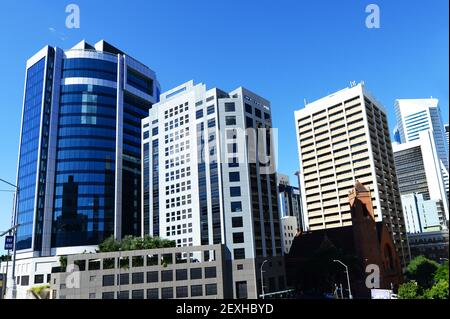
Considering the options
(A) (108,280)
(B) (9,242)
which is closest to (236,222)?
(A) (108,280)

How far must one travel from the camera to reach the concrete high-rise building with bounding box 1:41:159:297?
53.2 m

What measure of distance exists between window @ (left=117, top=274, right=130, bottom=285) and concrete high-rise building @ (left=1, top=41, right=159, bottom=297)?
20169mm

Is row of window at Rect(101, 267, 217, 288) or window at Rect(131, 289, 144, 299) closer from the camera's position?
window at Rect(131, 289, 144, 299)

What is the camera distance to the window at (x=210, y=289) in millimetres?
37453

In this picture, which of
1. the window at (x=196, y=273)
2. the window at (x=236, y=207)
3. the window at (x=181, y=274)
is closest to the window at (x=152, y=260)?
the window at (x=181, y=274)

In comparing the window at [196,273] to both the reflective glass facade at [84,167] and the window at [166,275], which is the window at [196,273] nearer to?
the window at [166,275]

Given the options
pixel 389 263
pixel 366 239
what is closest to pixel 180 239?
pixel 366 239

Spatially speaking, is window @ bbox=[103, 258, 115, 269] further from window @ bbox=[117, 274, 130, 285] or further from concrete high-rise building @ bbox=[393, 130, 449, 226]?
concrete high-rise building @ bbox=[393, 130, 449, 226]

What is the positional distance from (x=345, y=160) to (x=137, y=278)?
5006 centimetres

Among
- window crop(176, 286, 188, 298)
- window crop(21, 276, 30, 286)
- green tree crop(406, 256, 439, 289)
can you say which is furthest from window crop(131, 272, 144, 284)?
green tree crop(406, 256, 439, 289)

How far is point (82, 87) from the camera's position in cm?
5972

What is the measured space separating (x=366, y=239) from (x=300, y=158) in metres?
29.3

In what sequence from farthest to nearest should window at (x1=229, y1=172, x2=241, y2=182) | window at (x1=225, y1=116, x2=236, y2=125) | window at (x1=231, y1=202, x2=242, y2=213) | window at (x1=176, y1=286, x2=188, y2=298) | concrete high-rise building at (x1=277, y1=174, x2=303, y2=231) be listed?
concrete high-rise building at (x1=277, y1=174, x2=303, y2=231)
window at (x1=225, y1=116, x2=236, y2=125)
window at (x1=229, y1=172, x2=241, y2=182)
window at (x1=231, y1=202, x2=242, y2=213)
window at (x1=176, y1=286, x2=188, y2=298)
